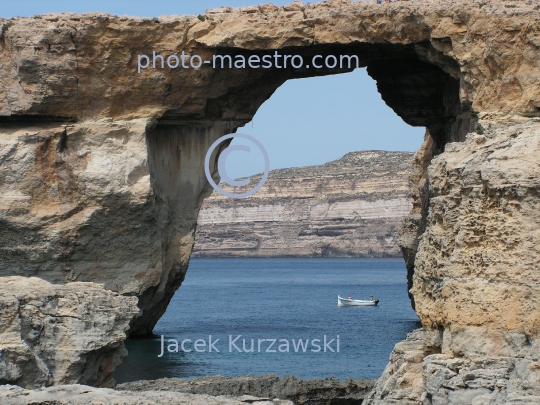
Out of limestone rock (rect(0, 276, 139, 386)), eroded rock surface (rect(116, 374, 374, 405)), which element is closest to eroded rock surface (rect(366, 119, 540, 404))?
limestone rock (rect(0, 276, 139, 386))

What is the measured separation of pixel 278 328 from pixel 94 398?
24149 mm

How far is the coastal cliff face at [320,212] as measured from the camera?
88.8 meters

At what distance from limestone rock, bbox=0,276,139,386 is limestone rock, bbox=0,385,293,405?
190 centimetres

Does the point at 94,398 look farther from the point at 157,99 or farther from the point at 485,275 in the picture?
the point at 157,99

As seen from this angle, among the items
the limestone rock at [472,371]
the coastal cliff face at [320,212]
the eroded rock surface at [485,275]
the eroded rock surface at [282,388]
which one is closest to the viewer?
the limestone rock at [472,371]

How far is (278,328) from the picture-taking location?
33531 mm

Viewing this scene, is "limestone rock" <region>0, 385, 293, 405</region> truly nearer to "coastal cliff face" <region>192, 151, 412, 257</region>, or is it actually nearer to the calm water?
the calm water

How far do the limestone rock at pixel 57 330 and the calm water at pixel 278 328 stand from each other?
313 inches

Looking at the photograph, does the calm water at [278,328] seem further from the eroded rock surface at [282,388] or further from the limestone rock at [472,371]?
the limestone rock at [472,371]

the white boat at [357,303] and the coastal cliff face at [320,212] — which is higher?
the coastal cliff face at [320,212]

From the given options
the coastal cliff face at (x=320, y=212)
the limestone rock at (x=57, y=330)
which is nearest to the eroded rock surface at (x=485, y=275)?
the limestone rock at (x=57, y=330)

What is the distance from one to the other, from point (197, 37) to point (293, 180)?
70929mm

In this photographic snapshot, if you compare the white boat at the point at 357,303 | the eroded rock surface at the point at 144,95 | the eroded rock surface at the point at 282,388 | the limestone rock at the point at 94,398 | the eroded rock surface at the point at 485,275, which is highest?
the eroded rock surface at the point at 144,95

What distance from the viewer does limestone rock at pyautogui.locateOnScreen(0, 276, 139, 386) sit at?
38.6 feet
